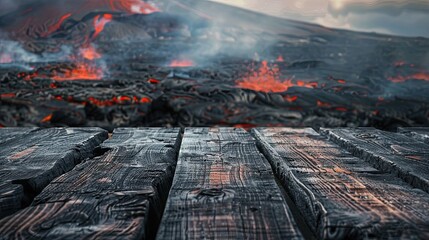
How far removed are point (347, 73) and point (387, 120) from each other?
205 cm

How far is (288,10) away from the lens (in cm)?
912

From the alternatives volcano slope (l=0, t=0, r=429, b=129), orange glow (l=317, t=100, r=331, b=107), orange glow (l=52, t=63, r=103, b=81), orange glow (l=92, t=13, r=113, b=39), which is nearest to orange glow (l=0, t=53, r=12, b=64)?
volcano slope (l=0, t=0, r=429, b=129)

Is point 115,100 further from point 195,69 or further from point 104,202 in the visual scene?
point 104,202

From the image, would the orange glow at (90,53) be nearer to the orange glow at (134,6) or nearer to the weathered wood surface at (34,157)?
the orange glow at (134,6)

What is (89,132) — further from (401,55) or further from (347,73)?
(401,55)

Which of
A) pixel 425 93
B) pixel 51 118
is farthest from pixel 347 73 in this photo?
pixel 51 118

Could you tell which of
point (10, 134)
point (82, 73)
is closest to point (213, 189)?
point (10, 134)

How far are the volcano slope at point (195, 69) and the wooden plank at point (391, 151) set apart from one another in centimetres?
399

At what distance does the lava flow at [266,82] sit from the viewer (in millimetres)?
6959

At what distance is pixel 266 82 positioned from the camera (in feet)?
24.3

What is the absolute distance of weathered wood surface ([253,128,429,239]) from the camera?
32.1 inches

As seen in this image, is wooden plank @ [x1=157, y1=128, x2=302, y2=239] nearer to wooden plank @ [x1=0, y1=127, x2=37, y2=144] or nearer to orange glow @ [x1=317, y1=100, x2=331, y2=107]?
wooden plank @ [x1=0, y1=127, x2=37, y2=144]

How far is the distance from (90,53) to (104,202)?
9.06 metres

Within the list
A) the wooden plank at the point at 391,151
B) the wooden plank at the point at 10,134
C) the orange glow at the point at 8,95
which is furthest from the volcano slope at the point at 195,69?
the wooden plank at the point at 391,151
